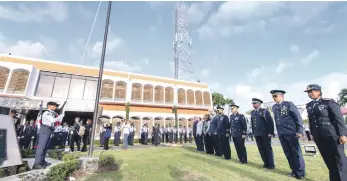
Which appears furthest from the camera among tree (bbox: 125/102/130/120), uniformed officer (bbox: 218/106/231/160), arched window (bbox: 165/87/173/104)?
arched window (bbox: 165/87/173/104)

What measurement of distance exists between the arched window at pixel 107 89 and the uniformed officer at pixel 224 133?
1936 cm

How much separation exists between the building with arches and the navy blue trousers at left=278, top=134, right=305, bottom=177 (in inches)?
675

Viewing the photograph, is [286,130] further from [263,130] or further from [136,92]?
[136,92]

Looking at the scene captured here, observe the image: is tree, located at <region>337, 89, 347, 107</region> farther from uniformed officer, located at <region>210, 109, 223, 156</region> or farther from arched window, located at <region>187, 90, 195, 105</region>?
uniformed officer, located at <region>210, 109, 223, 156</region>

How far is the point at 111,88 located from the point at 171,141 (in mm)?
10580

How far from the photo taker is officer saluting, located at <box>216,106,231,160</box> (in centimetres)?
794

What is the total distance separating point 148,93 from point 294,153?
24.2 meters

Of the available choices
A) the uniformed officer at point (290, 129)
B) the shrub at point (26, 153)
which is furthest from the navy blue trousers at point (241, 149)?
the shrub at point (26, 153)

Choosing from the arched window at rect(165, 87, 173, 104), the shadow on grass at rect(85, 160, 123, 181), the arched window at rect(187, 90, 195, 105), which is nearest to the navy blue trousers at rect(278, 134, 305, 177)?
the shadow on grass at rect(85, 160, 123, 181)

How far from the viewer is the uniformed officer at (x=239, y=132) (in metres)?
7.03

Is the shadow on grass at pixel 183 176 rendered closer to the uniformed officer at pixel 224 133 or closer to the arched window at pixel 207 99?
the uniformed officer at pixel 224 133

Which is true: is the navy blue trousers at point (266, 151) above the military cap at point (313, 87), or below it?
below

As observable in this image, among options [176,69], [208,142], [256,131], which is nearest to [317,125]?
[256,131]

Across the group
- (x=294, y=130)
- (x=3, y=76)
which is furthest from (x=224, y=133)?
(x=3, y=76)
